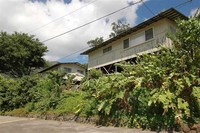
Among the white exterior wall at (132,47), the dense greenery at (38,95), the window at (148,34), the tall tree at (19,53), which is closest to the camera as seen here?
the dense greenery at (38,95)

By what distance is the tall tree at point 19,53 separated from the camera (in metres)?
40.9

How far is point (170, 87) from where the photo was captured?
873 centimetres

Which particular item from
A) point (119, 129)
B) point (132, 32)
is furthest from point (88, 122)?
point (132, 32)

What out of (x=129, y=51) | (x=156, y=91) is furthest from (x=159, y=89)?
(x=129, y=51)

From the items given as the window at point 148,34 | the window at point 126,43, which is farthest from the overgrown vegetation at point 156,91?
the window at point 126,43

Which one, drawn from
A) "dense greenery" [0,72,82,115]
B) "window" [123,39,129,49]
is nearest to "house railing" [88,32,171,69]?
"window" [123,39,129,49]

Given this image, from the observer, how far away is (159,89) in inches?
347

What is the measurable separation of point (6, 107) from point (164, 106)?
14528mm

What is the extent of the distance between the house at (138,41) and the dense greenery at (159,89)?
19.9 feet

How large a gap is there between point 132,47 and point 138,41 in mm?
883

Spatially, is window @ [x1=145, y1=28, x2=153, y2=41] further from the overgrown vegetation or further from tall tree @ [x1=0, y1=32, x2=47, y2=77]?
tall tree @ [x1=0, y1=32, x2=47, y2=77]

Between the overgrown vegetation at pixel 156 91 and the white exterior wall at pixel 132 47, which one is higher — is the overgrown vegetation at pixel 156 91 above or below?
below

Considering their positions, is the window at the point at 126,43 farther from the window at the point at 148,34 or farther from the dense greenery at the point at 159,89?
the dense greenery at the point at 159,89

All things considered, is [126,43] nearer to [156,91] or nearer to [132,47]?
[132,47]
